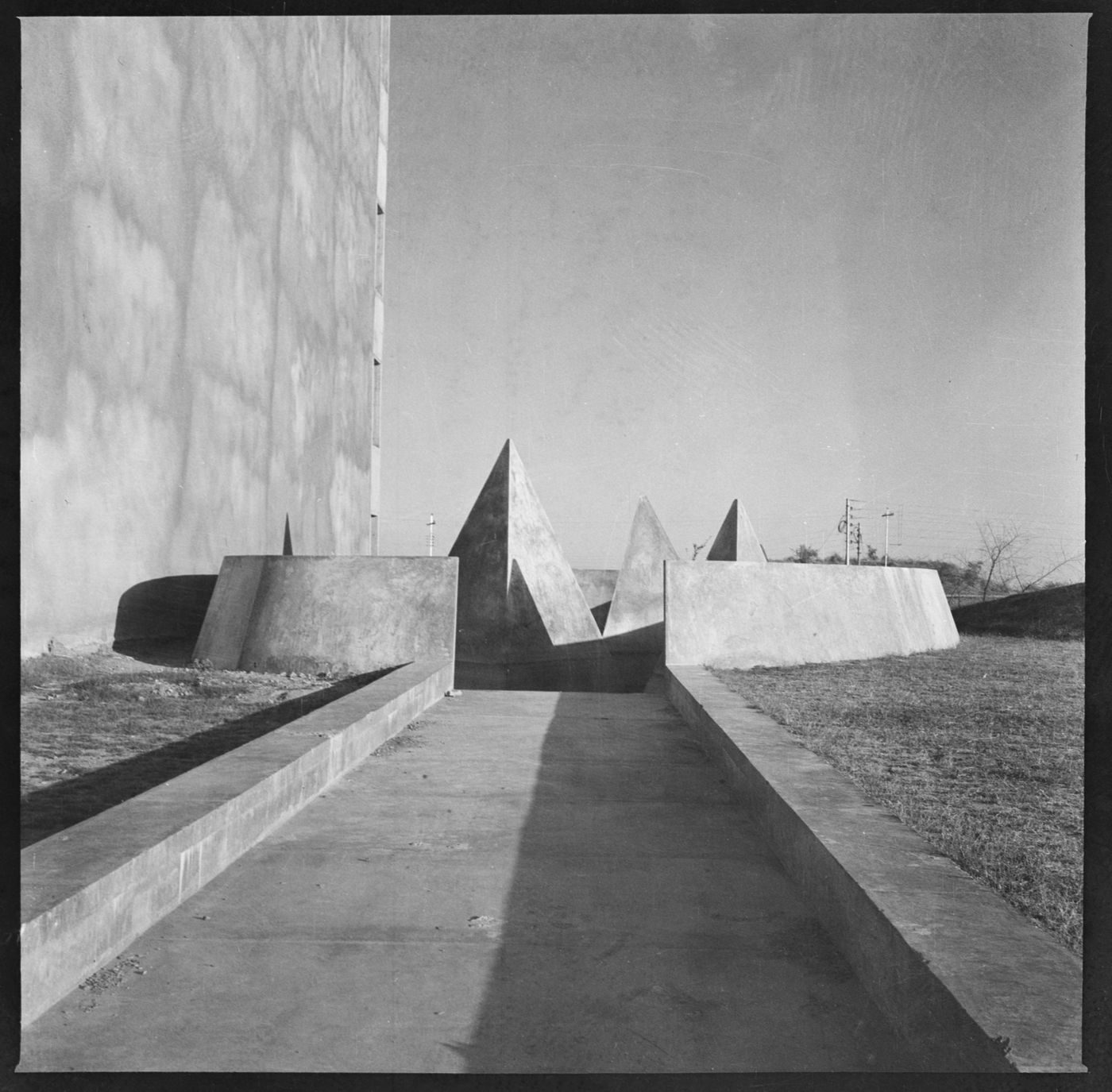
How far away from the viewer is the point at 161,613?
10516 millimetres

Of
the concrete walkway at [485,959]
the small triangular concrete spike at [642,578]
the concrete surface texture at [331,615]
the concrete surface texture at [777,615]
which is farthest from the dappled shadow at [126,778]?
the small triangular concrete spike at [642,578]

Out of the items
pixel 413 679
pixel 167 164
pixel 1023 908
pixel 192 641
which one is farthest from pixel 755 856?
pixel 167 164

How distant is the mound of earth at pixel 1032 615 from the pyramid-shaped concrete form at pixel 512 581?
8.24 meters

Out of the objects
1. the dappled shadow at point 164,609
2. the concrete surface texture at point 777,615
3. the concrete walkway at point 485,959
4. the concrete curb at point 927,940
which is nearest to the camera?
the concrete curb at point 927,940

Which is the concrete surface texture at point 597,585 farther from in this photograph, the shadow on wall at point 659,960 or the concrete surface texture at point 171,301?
the shadow on wall at point 659,960

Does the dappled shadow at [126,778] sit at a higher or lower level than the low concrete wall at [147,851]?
lower

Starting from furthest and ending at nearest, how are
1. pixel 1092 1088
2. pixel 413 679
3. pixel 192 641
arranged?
pixel 192 641 → pixel 413 679 → pixel 1092 1088

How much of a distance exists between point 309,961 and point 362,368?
61.0ft

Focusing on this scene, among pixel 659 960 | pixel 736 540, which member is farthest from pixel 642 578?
pixel 659 960

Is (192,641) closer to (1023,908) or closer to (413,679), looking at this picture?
(413,679)

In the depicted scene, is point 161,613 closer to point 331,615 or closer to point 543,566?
point 331,615

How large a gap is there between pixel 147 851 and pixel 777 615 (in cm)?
860

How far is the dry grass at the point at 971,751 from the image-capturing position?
10.5 ft
